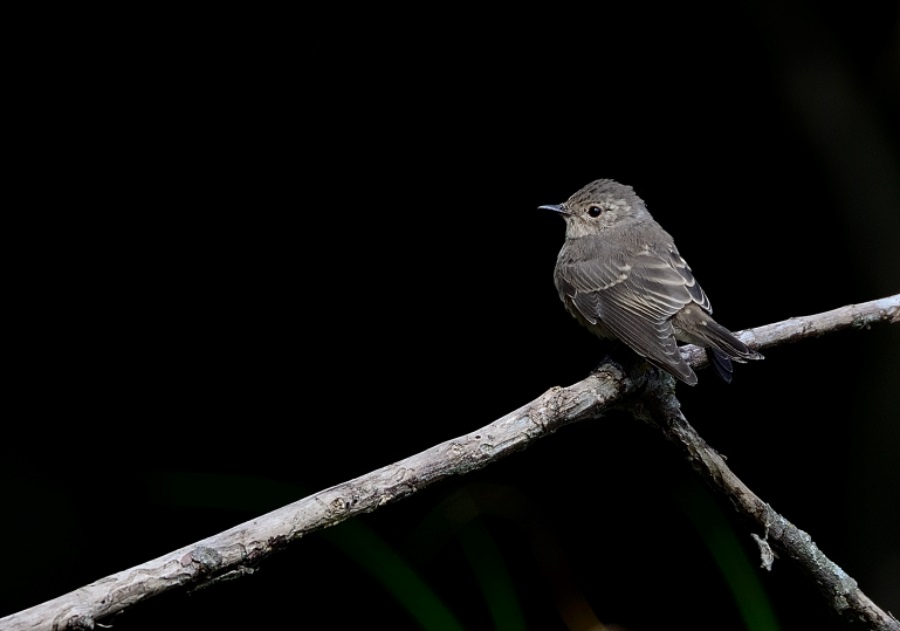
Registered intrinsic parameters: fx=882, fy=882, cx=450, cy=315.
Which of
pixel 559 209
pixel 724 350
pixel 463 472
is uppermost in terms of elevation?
pixel 559 209

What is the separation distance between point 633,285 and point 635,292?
0.04m

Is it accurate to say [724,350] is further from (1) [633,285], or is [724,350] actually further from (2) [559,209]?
(2) [559,209]

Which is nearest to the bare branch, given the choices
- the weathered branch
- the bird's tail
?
the weathered branch

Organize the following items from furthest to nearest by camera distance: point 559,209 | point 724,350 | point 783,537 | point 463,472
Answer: point 559,209
point 724,350
point 783,537
point 463,472

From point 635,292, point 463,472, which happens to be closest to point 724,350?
point 635,292

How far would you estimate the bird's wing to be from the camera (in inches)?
112

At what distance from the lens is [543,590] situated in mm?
3828

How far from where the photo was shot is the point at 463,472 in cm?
212

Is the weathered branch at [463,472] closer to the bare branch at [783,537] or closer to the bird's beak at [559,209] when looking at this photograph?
the bare branch at [783,537]

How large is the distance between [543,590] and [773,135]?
2362mm

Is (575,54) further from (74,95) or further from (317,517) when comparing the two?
(317,517)

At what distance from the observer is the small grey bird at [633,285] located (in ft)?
8.77

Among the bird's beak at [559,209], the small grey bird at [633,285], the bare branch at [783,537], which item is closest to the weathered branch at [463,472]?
the bare branch at [783,537]

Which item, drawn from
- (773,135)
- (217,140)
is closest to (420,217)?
(217,140)
